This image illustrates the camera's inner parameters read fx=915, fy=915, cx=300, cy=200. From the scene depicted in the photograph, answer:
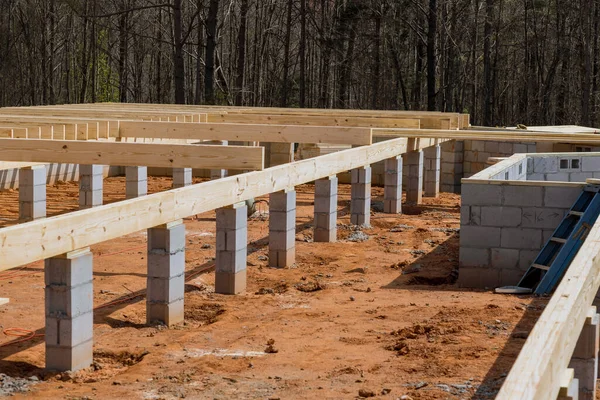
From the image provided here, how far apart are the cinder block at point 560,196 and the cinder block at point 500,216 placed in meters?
0.34

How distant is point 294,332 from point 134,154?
4664 millimetres

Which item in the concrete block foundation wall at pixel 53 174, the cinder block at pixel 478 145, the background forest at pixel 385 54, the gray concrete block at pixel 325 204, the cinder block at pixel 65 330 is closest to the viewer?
the cinder block at pixel 65 330

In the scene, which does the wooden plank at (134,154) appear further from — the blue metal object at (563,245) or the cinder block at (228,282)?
the blue metal object at (563,245)

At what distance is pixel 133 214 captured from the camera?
25.0 feet

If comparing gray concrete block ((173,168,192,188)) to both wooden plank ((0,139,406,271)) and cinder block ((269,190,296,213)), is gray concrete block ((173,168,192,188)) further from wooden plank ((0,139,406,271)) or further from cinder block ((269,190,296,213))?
cinder block ((269,190,296,213))

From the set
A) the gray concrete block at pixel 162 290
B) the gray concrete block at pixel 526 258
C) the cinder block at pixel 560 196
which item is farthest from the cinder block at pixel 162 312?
the cinder block at pixel 560 196

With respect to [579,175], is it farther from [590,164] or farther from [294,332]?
[294,332]

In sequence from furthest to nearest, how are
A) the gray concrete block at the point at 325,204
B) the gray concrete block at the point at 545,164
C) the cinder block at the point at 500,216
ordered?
1. the gray concrete block at the point at 545,164
2. the gray concrete block at the point at 325,204
3. the cinder block at the point at 500,216

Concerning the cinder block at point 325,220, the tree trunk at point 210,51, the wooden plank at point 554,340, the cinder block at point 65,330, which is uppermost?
the tree trunk at point 210,51

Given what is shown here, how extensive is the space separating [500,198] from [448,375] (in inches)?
152

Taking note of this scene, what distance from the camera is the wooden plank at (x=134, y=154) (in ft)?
→ 37.8

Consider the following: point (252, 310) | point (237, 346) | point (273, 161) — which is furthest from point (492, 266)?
point (273, 161)

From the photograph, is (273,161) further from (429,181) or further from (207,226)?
(207,226)

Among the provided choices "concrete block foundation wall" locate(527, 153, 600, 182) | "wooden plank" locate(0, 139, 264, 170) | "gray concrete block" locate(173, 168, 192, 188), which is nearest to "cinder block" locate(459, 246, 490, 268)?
"wooden plank" locate(0, 139, 264, 170)
